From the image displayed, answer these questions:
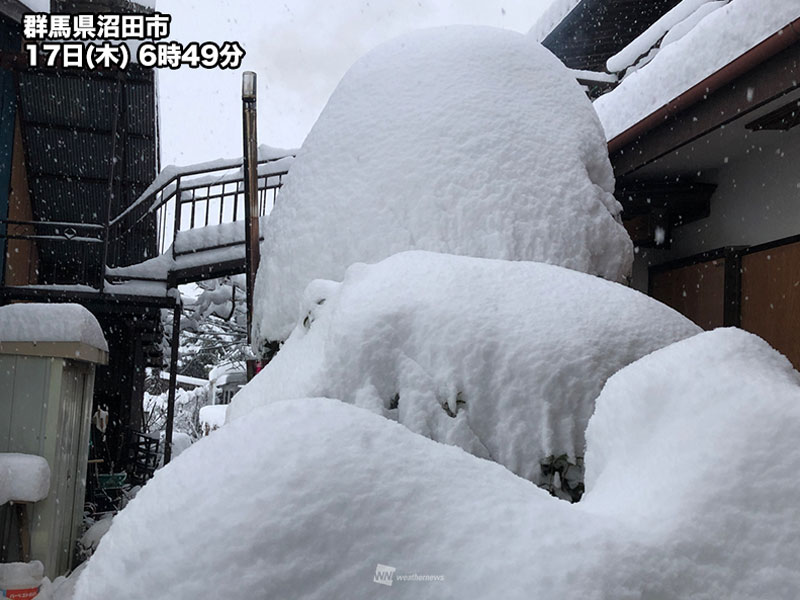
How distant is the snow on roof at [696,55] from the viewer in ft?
13.0

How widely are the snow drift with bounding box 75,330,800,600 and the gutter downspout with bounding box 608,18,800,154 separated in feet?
9.57

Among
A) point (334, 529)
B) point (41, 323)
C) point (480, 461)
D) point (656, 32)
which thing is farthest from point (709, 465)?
point (41, 323)

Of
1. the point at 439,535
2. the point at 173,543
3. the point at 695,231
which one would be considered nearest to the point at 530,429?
the point at 439,535

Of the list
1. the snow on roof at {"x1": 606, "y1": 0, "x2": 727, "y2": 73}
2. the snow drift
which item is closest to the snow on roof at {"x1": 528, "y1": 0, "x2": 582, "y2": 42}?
the snow on roof at {"x1": 606, "y1": 0, "x2": 727, "y2": 73}

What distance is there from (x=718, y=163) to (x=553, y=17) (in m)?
5.83

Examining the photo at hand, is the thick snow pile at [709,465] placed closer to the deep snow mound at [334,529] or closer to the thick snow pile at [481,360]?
the deep snow mound at [334,529]

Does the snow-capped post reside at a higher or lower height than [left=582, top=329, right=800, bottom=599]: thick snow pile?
higher

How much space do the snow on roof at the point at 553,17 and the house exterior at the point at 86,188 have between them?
5.86 meters

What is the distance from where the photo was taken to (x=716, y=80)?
4133 mm

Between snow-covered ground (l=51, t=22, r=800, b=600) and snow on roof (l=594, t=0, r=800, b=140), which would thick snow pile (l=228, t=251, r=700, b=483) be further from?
snow on roof (l=594, t=0, r=800, b=140)

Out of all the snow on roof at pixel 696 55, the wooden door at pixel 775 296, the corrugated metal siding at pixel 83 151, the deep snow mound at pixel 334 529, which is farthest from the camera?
the corrugated metal siding at pixel 83 151

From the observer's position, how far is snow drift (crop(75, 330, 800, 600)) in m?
1.06

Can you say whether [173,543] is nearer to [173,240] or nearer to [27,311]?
[27,311]

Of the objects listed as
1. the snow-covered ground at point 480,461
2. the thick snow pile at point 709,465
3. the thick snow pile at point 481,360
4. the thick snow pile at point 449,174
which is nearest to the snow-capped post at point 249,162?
the thick snow pile at point 449,174
